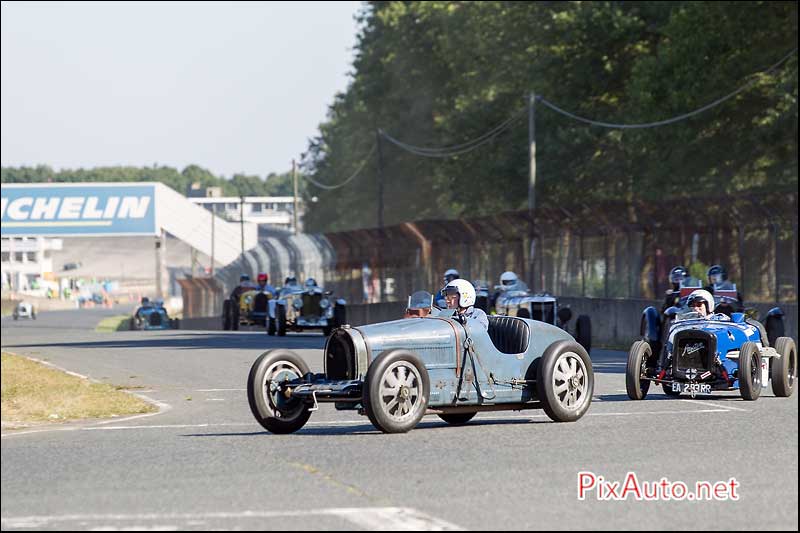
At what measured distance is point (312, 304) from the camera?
3834 cm

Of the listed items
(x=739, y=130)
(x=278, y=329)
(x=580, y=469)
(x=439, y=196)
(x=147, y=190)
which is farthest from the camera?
(x=147, y=190)

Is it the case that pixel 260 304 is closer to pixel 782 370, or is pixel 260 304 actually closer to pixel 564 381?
pixel 782 370

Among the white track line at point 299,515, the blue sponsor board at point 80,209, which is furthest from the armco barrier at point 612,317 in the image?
the blue sponsor board at point 80,209

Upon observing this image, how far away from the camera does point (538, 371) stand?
14.3m

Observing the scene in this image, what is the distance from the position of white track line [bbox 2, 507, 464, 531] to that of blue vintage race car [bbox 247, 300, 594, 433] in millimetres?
3982

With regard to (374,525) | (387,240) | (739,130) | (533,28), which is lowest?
(374,525)

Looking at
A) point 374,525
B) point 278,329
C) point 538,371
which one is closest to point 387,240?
point 278,329

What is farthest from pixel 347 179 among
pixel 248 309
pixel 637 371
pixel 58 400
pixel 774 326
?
pixel 637 371

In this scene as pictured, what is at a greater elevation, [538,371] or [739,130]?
[739,130]

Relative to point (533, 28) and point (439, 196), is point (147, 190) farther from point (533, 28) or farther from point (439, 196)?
point (533, 28)

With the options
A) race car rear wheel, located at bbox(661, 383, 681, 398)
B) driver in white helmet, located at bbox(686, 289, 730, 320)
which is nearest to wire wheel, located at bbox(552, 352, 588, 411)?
race car rear wheel, located at bbox(661, 383, 681, 398)

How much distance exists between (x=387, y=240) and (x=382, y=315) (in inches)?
78.8

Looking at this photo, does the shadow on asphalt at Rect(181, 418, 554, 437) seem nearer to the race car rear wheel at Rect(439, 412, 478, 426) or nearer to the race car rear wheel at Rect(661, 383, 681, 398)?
the race car rear wheel at Rect(439, 412, 478, 426)

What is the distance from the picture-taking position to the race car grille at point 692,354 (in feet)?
56.8
